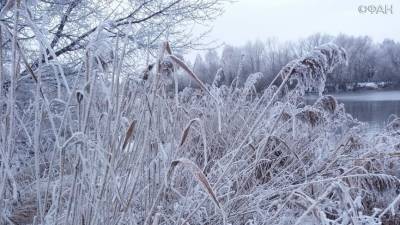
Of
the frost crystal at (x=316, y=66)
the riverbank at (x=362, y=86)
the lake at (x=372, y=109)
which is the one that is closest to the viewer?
the frost crystal at (x=316, y=66)

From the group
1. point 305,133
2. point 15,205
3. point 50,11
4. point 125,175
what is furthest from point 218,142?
point 50,11

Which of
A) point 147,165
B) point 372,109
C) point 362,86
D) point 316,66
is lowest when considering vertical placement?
point 362,86

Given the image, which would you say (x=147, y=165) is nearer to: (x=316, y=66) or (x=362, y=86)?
(x=316, y=66)

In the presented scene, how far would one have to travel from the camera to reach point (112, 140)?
47.5 inches

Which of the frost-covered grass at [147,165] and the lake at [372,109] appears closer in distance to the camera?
the frost-covered grass at [147,165]

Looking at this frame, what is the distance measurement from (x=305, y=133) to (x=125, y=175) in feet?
7.62

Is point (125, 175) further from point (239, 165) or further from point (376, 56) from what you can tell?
point (376, 56)

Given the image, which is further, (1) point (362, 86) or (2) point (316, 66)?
(1) point (362, 86)

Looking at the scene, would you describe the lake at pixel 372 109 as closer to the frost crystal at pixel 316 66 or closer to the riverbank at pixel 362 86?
the riverbank at pixel 362 86

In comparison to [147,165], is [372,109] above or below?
below

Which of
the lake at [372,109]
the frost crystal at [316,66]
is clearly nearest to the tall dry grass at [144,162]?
the frost crystal at [316,66]

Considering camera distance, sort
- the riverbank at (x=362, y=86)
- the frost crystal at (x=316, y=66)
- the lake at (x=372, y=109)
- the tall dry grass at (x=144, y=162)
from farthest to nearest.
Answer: the riverbank at (x=362, y=86) → the lake at (x=372, y=109) → the frost crystal at (x=316, y=66) → the tall dry grass at (x=144, y=162)

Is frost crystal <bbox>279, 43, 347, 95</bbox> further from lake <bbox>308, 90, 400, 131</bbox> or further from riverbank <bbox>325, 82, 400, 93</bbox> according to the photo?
riverbank <bbox>325, 82, 400, 93</bbox>

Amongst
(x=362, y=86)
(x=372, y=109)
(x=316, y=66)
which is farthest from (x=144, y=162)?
(x=362, y=86)
